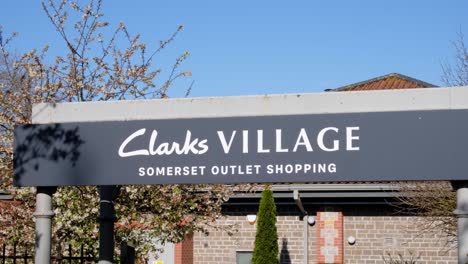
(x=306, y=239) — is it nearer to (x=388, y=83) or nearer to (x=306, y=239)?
(x=306, y=239)

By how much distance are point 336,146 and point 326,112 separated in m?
0.35

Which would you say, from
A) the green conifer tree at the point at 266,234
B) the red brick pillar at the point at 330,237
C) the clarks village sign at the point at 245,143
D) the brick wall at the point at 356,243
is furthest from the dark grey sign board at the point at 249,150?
Answer: the red brick pillar at the point at 330,237

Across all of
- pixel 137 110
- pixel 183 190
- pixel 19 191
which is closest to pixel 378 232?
pixel 183 190

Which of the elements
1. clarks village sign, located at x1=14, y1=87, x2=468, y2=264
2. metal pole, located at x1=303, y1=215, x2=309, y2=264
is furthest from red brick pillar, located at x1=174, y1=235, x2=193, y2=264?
clarks village sign, located at x1=14, y1=87, x2=468, y2=264

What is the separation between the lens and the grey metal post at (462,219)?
775 centimetres

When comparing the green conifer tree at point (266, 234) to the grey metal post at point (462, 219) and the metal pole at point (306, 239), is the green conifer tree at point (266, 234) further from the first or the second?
the grey metal post at point (462, 219)

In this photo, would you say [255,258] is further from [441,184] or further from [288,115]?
[288,115]

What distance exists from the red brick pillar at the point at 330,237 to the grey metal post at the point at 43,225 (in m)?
13.7

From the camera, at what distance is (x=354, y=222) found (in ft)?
72.8

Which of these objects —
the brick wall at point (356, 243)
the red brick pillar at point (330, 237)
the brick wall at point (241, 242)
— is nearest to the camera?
the brick wall at point (356, 243)

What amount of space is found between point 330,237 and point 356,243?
676 mm

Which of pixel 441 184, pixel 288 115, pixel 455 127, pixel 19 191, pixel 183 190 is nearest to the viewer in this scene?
pixel 455 127

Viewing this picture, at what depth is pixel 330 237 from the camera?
72.7 feet

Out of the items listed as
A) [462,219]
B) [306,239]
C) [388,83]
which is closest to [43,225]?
[462,219]
